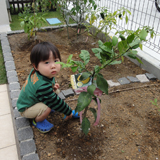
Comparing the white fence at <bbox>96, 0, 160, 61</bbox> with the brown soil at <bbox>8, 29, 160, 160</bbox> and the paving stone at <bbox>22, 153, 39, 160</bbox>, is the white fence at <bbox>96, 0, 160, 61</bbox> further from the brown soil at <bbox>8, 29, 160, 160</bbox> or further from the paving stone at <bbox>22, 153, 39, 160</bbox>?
the paving stone at <bbox>22, 153, 39, 160</bbox>

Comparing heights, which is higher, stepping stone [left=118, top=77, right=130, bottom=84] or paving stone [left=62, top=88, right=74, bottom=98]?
stepping stone [left=118, top=77, right=130, bottom=84]

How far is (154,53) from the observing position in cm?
347

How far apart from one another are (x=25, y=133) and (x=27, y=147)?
0.62ft

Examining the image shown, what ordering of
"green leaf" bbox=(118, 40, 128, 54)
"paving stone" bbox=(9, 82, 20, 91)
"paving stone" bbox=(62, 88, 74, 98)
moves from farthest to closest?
"paving stone" bbox=(9, 82, 20, 91)
"paving stone" bbox=(62, 88, 74, 98)
"green leaf" bbox=(118, 40, 128, 54)

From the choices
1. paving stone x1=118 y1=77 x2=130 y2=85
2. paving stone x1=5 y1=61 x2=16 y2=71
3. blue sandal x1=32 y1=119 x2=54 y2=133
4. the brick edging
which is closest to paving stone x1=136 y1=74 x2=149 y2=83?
the brick edging

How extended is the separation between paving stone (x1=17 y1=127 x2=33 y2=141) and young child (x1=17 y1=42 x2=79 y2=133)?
86mm

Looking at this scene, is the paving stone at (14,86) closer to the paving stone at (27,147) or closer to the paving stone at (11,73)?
the paving stone at (11,73)

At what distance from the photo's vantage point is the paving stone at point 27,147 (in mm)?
1845

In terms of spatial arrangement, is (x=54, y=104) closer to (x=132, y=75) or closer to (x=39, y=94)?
(x=39, y=94)

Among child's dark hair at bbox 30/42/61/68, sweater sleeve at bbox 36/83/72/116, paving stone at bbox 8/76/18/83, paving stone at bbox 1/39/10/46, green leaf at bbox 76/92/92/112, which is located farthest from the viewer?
paving stone at bbox 1/39/10/46

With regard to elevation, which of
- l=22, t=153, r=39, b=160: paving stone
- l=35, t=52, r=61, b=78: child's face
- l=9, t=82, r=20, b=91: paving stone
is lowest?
l=22, t=153, r=39, b=160: paving stone

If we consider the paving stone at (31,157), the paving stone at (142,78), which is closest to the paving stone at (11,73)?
the paving stone at (31,157)

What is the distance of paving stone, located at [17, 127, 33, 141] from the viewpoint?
198 cm

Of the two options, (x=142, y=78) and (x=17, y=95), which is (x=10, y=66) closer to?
(x=17, y=95)
